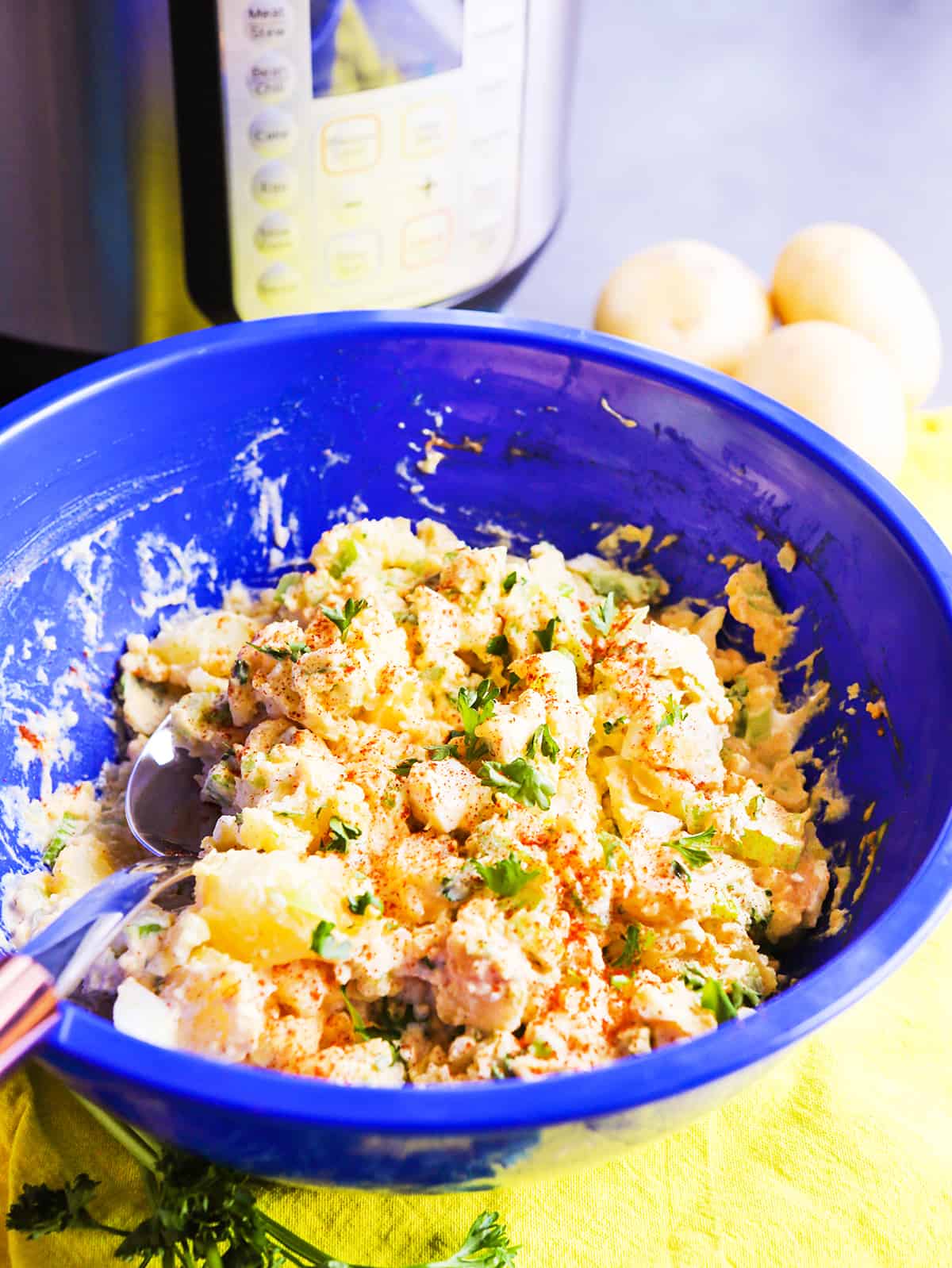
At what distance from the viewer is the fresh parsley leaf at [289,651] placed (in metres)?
1.12

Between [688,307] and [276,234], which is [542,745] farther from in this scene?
[688,307]

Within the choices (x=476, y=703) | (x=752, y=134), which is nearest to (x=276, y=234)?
(x=476, y=703)

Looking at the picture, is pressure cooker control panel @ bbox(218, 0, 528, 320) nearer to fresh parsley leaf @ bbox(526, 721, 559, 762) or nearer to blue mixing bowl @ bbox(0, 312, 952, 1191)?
blue mixing bowl @ bbox(0, 312, 952, 1191)

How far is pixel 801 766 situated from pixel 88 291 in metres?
0.88

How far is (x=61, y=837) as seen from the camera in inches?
44.4

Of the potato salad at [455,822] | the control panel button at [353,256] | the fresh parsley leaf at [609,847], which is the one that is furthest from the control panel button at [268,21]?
the fresh parsley leaf at [609,847]

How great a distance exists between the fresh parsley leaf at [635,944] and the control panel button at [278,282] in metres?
0.80

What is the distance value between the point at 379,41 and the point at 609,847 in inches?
31.6

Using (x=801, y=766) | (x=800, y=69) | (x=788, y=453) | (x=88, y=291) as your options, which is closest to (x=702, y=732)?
(x=801, y=766)

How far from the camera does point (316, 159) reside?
1305 millimetres

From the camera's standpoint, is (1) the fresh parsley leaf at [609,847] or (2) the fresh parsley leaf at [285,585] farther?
(2) the fresh parsley leaf at [285,585]

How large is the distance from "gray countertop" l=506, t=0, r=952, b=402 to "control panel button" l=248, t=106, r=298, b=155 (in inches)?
31.9

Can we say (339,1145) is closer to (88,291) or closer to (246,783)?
(246,783)

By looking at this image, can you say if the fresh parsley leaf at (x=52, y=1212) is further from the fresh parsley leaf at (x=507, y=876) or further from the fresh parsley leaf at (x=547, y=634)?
the fresh parsley leaf at (x=547, y=634)
